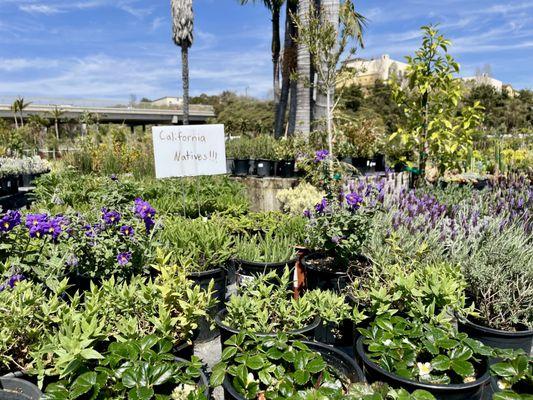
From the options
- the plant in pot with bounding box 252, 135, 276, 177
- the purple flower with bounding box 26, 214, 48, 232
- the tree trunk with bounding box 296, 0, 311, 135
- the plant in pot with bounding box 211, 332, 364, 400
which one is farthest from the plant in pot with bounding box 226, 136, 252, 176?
the plant in pot with bounding box 211, 332, 364, 400

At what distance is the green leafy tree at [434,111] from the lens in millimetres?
4754

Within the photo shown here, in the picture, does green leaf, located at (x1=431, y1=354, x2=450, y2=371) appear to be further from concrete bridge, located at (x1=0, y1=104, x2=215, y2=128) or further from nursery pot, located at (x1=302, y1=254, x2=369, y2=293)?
concrete bridge, located at (x1=0, y1=104, x2=215, y2=128)

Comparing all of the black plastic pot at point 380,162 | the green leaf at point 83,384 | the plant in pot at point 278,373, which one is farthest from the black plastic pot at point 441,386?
the black plastic pot at point 380,162

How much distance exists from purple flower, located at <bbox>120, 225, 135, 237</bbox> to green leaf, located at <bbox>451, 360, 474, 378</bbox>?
75.9 inches

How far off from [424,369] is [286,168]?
16.2 feet

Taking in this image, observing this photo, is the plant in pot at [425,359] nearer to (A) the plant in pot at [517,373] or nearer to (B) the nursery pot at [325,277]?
(A) the plant in pot at [517,373]

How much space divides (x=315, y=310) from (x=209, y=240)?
1.11 metres

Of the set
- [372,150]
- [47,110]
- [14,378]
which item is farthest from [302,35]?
[47,110]

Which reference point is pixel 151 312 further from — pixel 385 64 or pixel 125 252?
pixel 385 64

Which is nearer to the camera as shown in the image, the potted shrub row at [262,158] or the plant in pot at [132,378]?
the plant in pot at [132,378]

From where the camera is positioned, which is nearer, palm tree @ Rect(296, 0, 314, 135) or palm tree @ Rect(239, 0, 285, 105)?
palm tree @ Rect(296, 0, 314, 135)

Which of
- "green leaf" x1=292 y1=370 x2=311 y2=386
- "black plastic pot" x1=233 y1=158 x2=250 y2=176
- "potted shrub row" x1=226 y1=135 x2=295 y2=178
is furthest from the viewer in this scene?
"black plastic pot" x1=233 y1=158 x2=250 y2=176

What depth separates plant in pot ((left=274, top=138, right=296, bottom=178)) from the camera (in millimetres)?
6438

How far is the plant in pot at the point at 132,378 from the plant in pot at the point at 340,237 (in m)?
1.43
